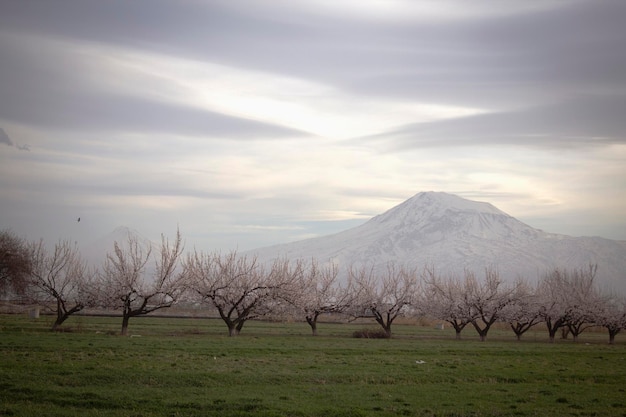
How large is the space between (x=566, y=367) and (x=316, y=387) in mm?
17084

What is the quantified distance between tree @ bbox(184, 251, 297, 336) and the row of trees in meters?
0.09

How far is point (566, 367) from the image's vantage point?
33.6 metres

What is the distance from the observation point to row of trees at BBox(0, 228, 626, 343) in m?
50.6

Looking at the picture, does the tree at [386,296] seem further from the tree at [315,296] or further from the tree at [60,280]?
the tree at [60,280]

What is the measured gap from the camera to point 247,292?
5388 cm

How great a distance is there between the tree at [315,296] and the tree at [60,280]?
18041 mm

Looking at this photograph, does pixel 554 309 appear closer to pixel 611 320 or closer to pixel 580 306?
pixel 580 306

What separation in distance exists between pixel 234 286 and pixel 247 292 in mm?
1420

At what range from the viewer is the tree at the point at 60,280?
164ft

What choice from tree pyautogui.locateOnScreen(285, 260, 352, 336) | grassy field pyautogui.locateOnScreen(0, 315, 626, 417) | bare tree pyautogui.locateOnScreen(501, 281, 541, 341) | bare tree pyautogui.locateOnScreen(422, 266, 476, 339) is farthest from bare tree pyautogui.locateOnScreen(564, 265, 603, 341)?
grassy field pyautogui.locateOnScreen(0, 315, 626, 417)

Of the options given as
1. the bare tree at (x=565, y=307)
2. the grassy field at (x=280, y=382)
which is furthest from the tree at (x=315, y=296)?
the bare tree at (x=565, y=307)

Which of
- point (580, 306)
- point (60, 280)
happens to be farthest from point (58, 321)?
point (580, 306)

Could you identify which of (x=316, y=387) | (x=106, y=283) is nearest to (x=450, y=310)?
(x=106, y=283)

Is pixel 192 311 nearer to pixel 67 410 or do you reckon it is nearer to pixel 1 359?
pixel 1 359
